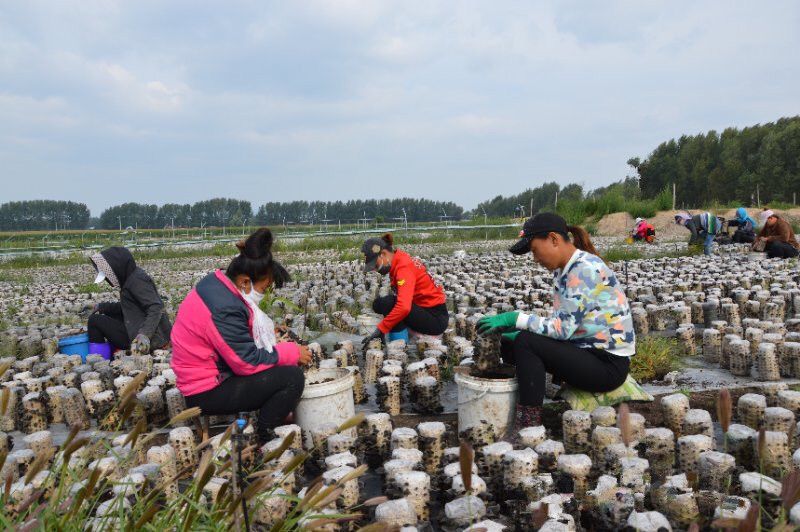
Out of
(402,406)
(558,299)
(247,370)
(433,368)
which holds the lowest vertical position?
(402,406)

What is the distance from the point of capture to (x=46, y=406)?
4.18m

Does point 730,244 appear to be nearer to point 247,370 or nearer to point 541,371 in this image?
point 541,371

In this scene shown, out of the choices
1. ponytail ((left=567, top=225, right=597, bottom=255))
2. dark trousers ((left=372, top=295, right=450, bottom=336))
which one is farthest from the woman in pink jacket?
dark trousers ((left=372, top=295, right=450, bottom=336))

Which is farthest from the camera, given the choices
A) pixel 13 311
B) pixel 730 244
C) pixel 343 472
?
pixel 730 244

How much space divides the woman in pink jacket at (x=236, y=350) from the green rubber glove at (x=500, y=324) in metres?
1.19

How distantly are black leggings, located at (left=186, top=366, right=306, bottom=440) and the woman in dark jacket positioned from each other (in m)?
2.48

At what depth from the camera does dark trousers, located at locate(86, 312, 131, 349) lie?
5.64m

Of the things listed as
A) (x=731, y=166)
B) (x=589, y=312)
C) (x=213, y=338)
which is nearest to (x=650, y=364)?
(x=589, y=312)

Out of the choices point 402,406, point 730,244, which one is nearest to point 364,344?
point 402,406

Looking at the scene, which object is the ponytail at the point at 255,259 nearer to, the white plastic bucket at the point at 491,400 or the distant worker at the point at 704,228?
the white plastic bucket at the point at 491,400

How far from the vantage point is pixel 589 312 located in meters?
3.20

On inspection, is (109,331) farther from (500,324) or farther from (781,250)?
(781,250)

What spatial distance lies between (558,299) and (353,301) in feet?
15.4

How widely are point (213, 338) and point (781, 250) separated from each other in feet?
35.7
